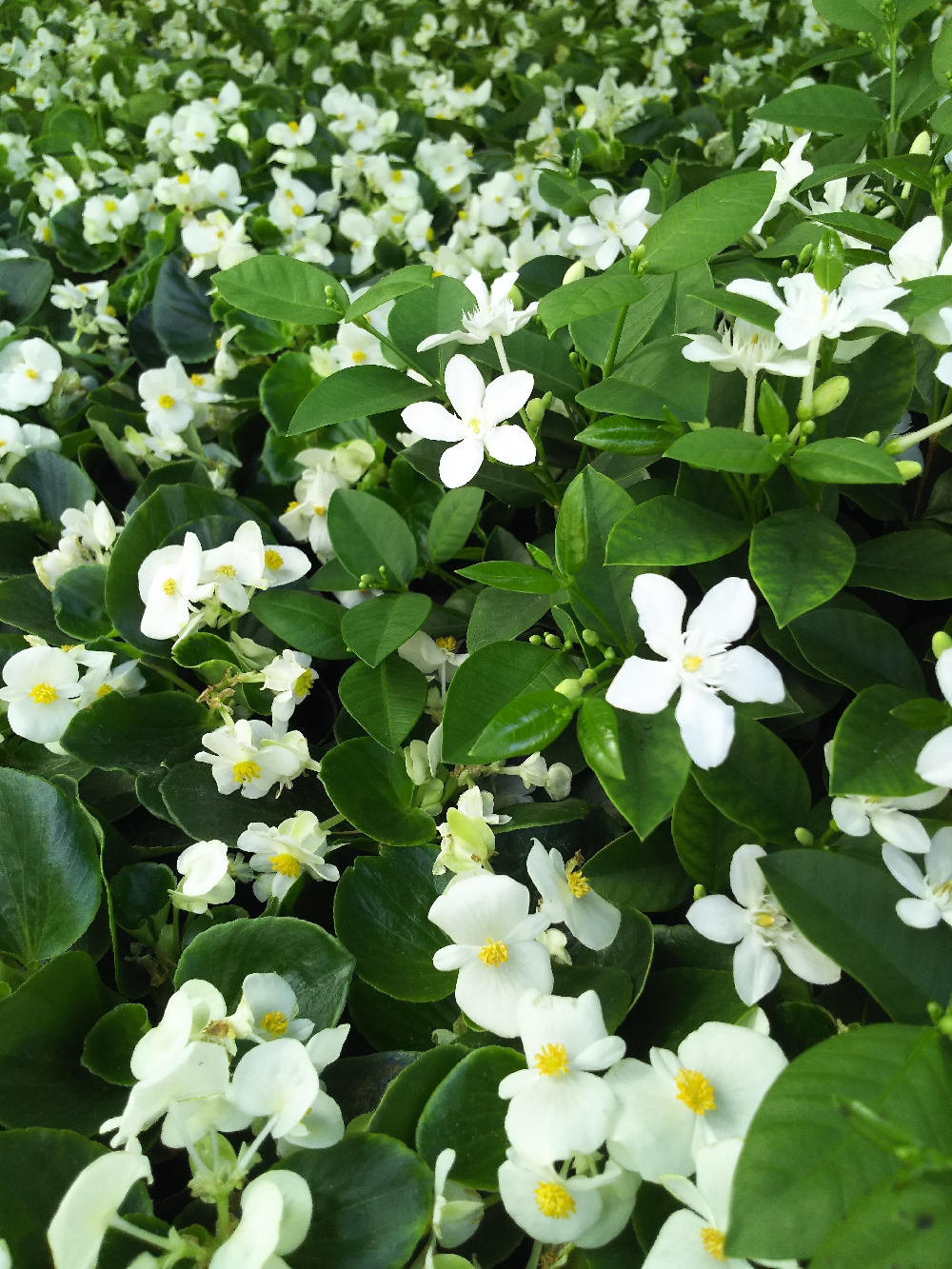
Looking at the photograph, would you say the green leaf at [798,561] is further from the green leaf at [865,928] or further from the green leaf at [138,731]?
the green leaf at [138,731]

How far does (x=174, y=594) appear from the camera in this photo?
58 cm

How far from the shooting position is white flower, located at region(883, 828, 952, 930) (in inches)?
14.8

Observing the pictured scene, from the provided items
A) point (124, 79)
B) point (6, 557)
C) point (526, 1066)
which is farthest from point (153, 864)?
point (124, 79)

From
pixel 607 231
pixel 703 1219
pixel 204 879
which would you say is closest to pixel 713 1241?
pixel 703 1219

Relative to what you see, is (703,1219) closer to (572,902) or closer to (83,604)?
(572,902)

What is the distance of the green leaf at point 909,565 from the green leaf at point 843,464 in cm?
8


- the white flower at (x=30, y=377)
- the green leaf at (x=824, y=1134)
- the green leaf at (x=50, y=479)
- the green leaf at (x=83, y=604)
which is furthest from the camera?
the white flower at (x=30, y=377)

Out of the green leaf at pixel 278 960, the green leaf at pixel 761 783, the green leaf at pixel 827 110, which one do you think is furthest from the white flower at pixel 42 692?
the green leaf at pixel 827 110

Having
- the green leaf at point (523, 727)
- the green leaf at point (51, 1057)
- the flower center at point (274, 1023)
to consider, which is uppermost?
the green leaf at point (523, 727)

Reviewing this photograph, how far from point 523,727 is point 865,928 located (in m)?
0.17

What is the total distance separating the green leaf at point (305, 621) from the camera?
0.59 m

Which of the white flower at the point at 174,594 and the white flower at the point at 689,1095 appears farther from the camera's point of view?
the white flower at the point at 174,594

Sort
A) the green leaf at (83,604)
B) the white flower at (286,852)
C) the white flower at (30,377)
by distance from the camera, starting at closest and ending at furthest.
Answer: the white flower at (286,852)
the green leaf at (83,604)
the white flower at (30,377)

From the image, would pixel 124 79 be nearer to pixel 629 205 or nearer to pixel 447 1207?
pixel 629 205
